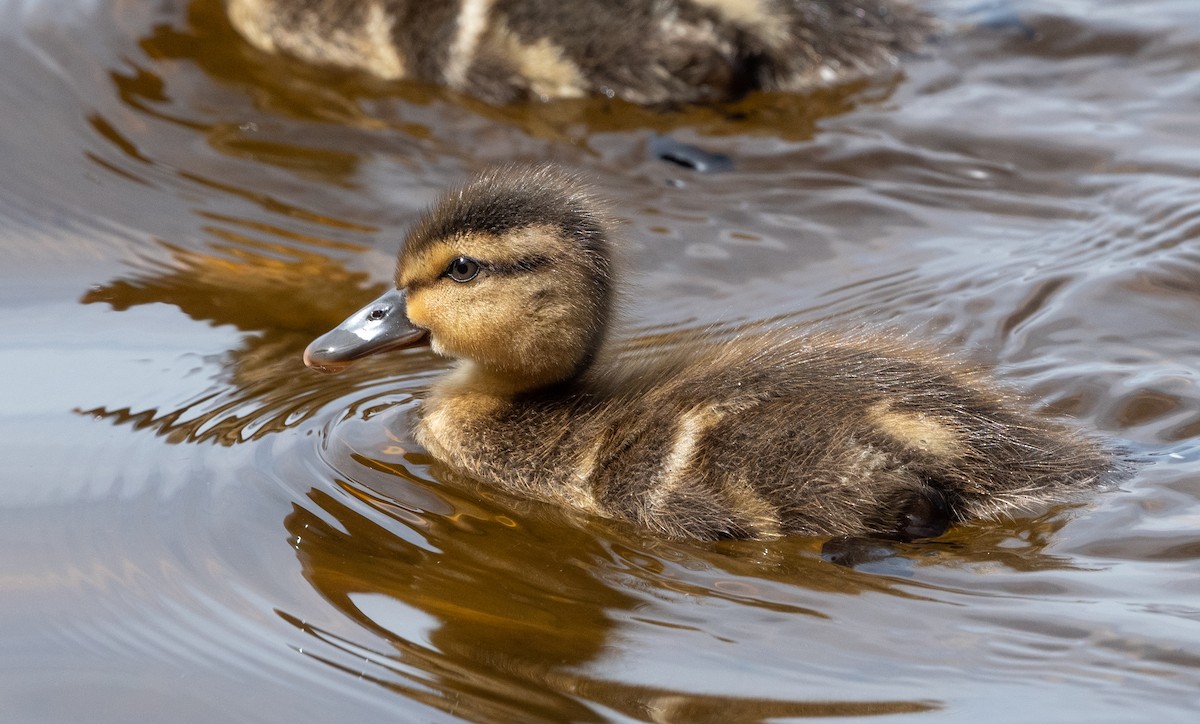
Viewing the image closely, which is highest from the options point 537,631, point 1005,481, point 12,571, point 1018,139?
point 1018,139

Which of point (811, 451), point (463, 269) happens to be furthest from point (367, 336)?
point (811, 451)

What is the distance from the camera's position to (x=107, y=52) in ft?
15.6

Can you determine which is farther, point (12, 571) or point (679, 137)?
point (679, 137)

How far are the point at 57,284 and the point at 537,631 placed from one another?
1.85 metres

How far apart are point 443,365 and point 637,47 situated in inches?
64.6

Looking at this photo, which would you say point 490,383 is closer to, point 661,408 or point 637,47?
point 661,408

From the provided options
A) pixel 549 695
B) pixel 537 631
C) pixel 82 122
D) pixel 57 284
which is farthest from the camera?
pixel 82 122

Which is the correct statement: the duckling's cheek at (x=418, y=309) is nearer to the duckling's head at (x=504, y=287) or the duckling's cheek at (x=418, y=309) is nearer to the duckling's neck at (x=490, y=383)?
the duckling's head at (x=504, y=287)

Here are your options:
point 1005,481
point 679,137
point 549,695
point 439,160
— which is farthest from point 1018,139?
point 549,695

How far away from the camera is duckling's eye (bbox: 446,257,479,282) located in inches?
118

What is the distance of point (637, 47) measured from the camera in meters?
4.77

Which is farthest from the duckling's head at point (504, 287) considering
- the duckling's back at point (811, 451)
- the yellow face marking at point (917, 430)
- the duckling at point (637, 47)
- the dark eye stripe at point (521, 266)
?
the duckling at point (637, 47)

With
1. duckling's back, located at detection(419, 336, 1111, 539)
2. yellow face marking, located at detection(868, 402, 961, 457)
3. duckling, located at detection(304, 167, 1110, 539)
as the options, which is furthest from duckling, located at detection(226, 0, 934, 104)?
yellow face marking, located at detection(868, 402, 961, 457)

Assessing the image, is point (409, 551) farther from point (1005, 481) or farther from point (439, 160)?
point (439, 160)
